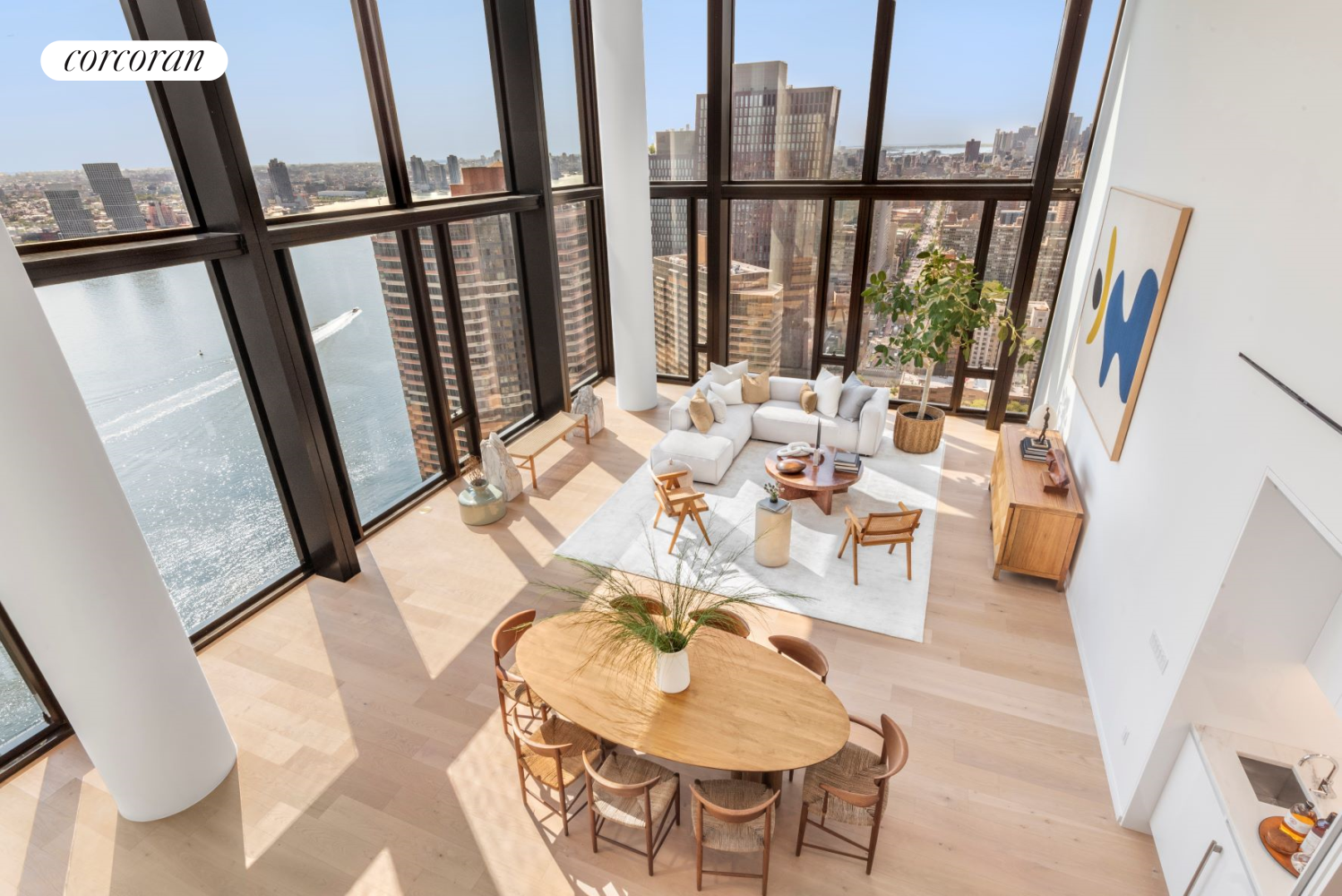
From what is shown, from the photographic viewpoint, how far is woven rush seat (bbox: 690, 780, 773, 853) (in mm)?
3082

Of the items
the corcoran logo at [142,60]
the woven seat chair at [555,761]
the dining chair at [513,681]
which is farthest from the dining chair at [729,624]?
the corcoran logo at [142,60]

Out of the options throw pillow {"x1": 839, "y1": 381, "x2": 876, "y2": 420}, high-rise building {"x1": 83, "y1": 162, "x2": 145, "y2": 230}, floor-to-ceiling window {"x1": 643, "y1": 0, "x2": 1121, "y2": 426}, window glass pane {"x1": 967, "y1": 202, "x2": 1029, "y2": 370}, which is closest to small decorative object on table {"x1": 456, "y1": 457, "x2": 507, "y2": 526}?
high-rise building {"x1": 83, "y1": 162, "x2": 145, "y2": 230}

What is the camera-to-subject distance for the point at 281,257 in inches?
192

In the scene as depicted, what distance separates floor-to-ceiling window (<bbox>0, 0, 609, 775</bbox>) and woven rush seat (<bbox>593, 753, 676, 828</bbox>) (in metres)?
2.78

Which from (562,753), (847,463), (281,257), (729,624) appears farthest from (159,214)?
(847,463)

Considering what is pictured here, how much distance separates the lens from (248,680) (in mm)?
4516

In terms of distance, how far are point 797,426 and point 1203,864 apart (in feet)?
17.6

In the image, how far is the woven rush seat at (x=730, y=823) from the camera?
3.08m

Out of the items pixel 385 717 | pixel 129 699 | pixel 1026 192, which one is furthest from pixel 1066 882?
pixel 1026 192

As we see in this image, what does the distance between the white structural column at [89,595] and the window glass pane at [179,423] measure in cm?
115

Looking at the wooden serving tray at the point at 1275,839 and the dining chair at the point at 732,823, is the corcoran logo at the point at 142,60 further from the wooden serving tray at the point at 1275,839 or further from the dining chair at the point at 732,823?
the wooden serving tray at the point at 1275,839

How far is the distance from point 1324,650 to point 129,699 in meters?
5.66

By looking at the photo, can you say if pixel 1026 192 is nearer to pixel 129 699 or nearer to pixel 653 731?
pixel 653 731

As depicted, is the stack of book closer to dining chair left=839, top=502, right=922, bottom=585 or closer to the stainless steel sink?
dining chair left=839, top=502, right=922, bottom=585
